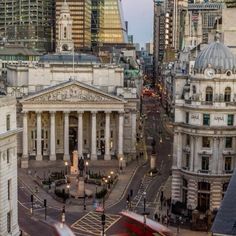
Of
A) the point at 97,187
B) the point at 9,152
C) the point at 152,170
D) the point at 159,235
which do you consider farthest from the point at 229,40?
the point at 159,235

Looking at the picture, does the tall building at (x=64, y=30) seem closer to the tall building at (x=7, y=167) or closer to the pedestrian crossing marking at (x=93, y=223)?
the pedestrian crossing marking at (x=93, y=223)

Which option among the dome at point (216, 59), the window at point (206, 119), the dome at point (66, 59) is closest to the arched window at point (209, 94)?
the window at point (206, 119)

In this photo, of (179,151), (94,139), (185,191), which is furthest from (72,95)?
(185,191)

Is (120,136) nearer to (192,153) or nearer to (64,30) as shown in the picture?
(192,153)

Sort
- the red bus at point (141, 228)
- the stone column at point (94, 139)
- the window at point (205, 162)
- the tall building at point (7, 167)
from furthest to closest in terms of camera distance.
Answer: the stone column at point (94, 139) → the window at point (205, 162) → the tall building at point (7, 167) → the red bus at point (141, 228)

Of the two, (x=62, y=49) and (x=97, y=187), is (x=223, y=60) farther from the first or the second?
(x=62, y=49)

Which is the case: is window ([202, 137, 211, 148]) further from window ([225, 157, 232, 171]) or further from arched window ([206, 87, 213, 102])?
arched window ([206, 87, 213, 102])
